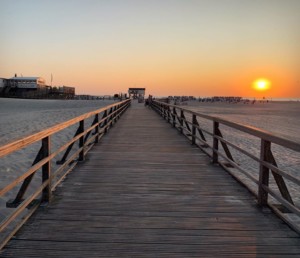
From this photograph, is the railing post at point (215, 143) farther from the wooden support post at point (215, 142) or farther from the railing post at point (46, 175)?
the railing post at point (46, 175)

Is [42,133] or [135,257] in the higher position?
[42,133]

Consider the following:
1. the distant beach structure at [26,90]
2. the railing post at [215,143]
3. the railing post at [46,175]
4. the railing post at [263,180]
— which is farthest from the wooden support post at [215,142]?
the distant beach structure at [26,90]

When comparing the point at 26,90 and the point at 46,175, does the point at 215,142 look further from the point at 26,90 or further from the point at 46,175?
the point at 26,90

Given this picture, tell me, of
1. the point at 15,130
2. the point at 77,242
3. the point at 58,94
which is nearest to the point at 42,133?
the point at 77,242

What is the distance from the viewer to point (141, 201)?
473 cm

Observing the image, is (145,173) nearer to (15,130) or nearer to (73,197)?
(73,197)

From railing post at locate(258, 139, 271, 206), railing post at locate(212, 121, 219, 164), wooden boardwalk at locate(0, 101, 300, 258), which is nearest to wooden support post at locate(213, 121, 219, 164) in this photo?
railing post at locate(212, 121, 219, 164)

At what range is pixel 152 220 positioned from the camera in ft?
13.2

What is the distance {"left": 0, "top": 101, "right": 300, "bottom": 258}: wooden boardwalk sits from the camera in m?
3.30

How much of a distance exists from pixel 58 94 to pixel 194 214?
93.5 m

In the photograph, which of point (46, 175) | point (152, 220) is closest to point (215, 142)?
point (152, 220)

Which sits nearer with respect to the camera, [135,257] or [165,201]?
[135,257]

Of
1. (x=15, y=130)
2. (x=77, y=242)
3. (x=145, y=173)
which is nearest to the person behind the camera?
(x=77, y=242)

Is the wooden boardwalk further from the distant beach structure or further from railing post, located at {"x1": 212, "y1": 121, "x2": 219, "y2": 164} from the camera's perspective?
the distant beach structure
